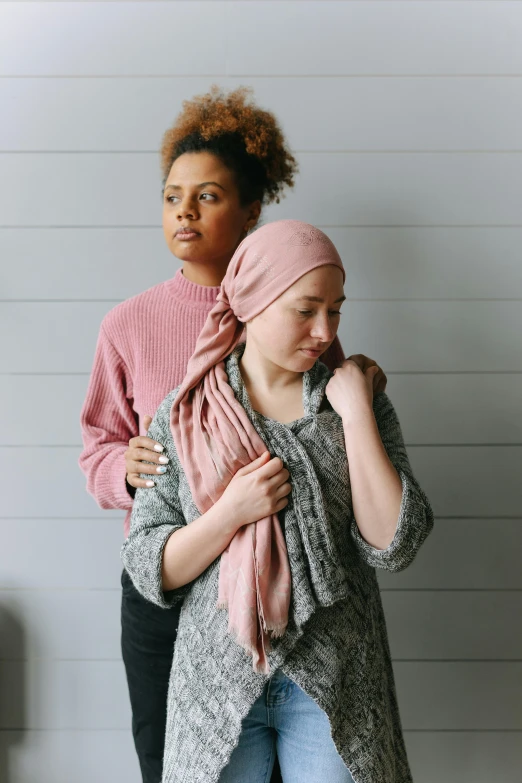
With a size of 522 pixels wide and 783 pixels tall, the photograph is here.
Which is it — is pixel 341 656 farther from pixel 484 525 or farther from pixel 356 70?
pixel 356 70

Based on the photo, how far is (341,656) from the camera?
102 centimetres

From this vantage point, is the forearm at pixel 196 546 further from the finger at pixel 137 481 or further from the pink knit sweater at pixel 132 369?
the pink knit sweater at pixel 132 369

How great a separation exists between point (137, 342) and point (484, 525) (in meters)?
0.98

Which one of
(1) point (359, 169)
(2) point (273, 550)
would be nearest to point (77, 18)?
(1) point (359, 169)

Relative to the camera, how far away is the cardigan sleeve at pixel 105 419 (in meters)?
1.39

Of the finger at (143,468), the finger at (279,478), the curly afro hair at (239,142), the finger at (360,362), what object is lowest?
the finger at (143,468)

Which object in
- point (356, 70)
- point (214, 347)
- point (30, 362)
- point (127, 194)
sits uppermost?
point (356, 70)

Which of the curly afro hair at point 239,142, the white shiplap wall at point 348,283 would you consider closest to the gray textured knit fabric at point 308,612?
the curly afro hair at point 239,142

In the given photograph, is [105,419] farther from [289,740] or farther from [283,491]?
[289,740]

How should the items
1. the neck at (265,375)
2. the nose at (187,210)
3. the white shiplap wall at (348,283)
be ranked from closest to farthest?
the neck at (265,375) → the nose at (187,210) → the white shiplap wall at (348,283)

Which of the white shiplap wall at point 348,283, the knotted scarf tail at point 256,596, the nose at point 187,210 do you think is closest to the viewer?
the knotted scarf tail at point 256,596

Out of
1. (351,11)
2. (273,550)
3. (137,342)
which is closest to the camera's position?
(273,550)

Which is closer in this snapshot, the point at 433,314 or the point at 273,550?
the point at 273,550

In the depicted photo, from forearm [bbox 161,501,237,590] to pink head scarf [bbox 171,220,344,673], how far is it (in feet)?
0.08
